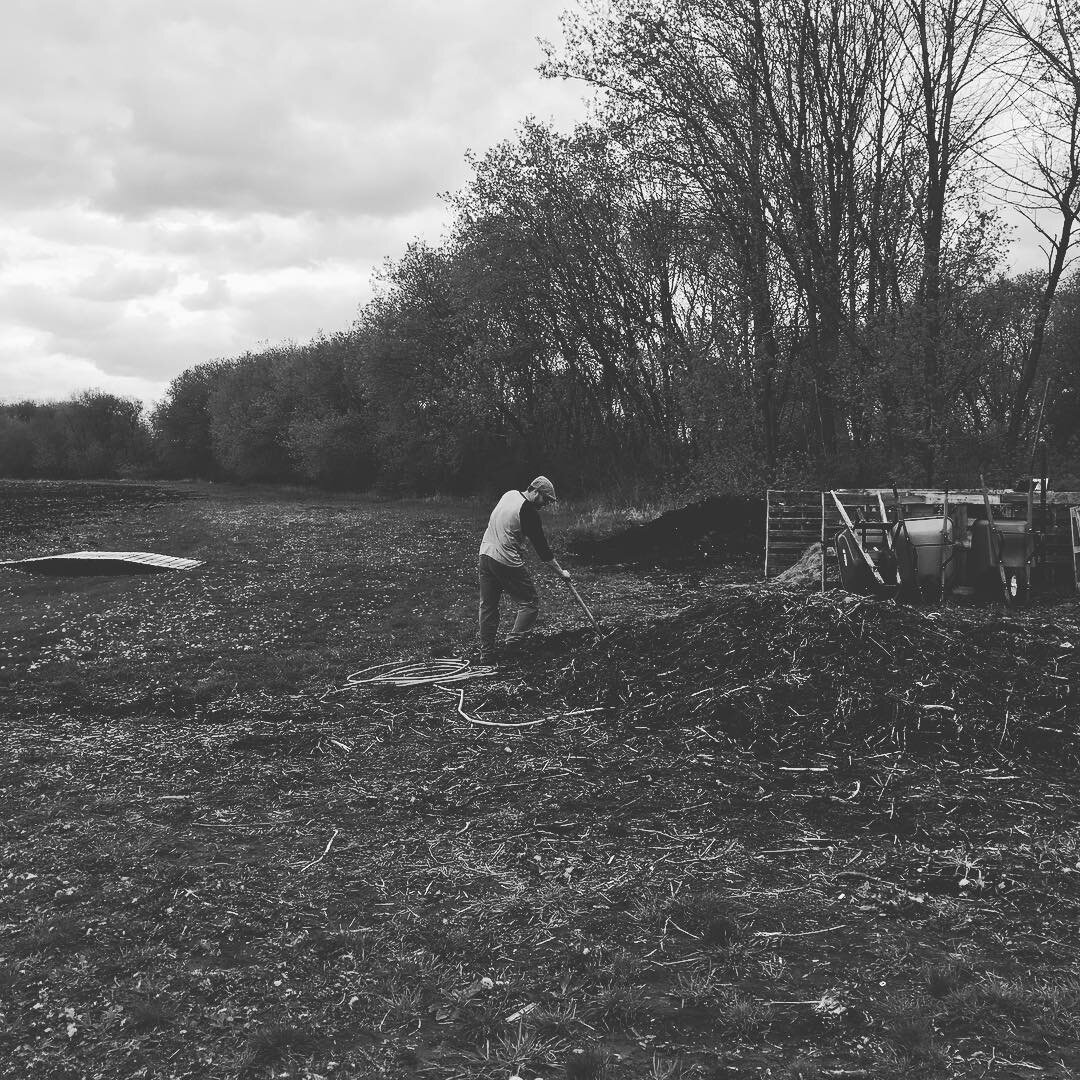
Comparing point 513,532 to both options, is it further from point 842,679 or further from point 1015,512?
point 1015,512

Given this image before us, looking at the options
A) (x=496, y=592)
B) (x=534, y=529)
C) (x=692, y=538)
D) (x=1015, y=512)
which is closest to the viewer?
(x=534, y=529)

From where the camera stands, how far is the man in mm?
10164

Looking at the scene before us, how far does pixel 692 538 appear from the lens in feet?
70.8

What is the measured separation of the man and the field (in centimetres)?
60

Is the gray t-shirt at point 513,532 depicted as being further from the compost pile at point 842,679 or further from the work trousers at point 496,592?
the compost pile at point 842,679

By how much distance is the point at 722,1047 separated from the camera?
3.61 metres

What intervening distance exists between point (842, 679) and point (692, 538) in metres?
13.9

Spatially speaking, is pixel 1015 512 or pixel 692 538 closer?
pixel 1015 512

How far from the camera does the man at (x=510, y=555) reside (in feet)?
33.3

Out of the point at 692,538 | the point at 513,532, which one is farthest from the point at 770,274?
the point at 513,532

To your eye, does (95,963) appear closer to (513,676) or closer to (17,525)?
(513,676)

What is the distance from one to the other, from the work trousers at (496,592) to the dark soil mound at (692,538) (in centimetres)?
945

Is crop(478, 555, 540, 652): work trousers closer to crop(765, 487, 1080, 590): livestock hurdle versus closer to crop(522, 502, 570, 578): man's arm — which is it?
crop(522, 502, 570, 578): man's arm

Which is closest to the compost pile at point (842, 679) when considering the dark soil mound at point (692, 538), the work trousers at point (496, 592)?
the work trousers at point (496, 592)
